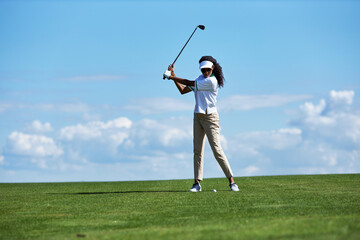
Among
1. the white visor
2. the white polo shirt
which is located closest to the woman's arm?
the white polo shirt

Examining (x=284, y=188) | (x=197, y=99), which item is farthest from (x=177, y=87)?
(x=284, y=188)

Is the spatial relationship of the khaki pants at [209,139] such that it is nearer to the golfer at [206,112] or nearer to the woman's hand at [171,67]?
the golfer at [206,112]

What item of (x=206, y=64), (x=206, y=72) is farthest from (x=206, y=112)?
(x=206, y=64)

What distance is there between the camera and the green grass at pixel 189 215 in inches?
224

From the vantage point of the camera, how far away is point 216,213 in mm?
7457

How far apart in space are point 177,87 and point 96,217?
15.1 ft

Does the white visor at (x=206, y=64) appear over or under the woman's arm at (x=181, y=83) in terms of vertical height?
over

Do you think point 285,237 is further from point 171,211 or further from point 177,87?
point 177,87

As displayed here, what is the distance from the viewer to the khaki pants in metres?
10.9

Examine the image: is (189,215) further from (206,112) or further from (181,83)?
(181,83)

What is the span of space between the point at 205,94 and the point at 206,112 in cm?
38

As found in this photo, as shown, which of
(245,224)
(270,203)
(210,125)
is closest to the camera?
(245,224)

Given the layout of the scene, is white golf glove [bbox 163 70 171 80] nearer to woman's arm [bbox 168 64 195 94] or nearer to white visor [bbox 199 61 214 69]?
woman's arm [bbox 168 64 195 94]

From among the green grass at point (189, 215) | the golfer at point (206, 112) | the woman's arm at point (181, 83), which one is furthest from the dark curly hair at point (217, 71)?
the green grass at point (189, 215)
